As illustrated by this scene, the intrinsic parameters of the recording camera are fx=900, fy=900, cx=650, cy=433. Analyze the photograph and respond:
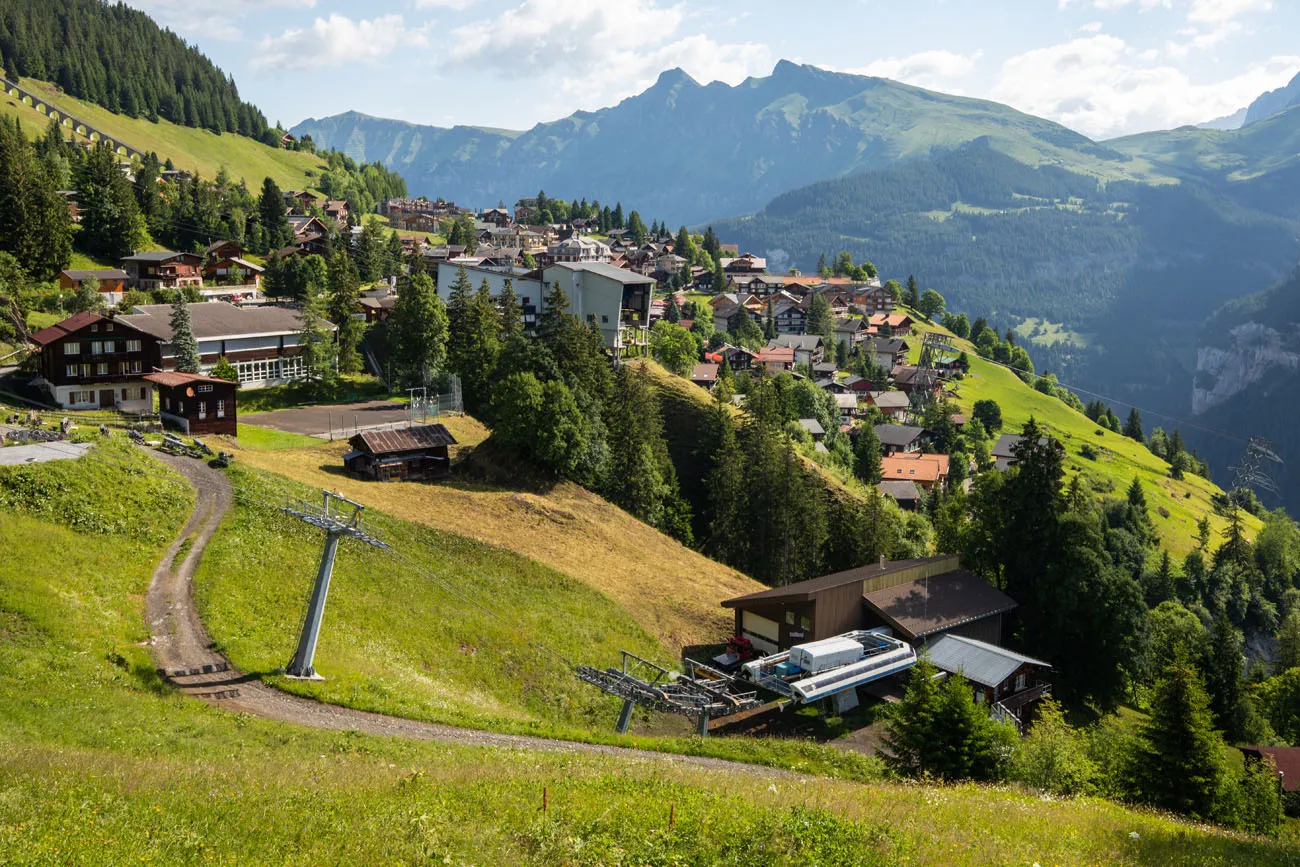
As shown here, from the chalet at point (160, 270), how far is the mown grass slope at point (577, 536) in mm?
53243

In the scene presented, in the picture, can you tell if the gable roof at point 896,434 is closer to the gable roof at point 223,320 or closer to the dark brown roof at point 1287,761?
the gable roof at point 223,320

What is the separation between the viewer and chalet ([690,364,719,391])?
120m

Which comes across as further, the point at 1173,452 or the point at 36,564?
the point at 1173,452

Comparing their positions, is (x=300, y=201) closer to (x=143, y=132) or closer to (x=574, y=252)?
(x=143, y=132)

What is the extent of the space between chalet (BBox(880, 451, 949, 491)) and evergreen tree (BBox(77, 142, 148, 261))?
92854 mm

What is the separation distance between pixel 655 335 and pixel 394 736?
84.2 meters

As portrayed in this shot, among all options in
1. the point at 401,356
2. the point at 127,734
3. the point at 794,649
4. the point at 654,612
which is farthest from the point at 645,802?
the point at 401,356

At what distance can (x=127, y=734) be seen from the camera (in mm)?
21547

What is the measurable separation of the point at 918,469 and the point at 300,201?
405 feet

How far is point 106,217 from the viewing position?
10031cm

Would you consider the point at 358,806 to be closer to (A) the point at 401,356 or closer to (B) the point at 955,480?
(A) the point at 401,356

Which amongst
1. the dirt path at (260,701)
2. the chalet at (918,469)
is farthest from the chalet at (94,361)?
the chalet at (918,469)

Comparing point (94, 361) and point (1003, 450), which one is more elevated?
point (94, 361)

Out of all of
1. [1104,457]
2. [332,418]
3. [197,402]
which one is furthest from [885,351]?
[197,402]
